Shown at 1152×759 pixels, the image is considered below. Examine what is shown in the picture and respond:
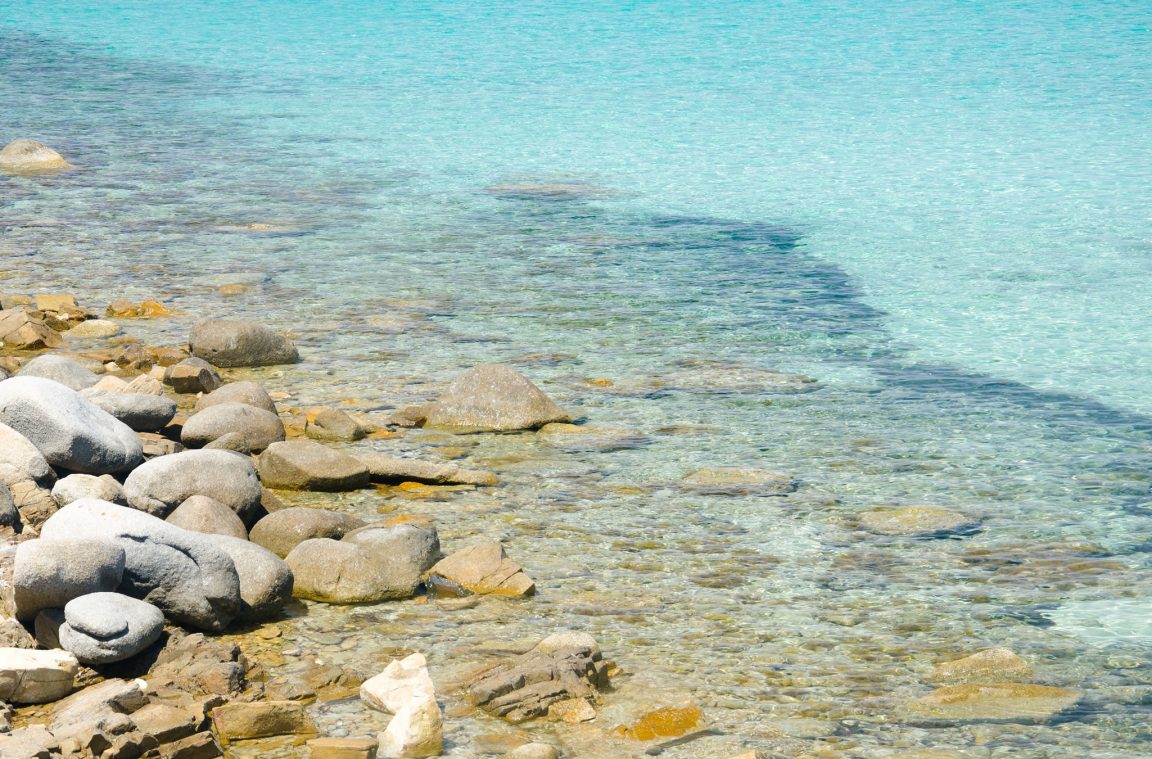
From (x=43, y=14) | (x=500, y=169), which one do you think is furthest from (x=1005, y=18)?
(x=43, y=14)

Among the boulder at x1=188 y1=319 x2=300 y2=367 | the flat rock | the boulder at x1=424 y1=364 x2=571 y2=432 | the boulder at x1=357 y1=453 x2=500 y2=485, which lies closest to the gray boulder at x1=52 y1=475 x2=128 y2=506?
the boulder at x1=357 y1=453 x2=500 y2=485

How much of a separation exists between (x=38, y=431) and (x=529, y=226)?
7199mm

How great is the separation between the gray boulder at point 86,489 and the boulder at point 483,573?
1.20 meters

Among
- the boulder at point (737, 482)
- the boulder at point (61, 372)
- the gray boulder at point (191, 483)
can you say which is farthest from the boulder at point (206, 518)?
the boulder at point (737, 482)

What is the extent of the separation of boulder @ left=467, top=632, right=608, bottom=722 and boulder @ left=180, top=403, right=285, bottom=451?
231 centimetres

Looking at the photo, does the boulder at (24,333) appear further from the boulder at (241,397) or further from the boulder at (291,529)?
the boulder at (291,529)

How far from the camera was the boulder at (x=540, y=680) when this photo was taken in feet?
12.7

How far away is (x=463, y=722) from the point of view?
12.6 ft

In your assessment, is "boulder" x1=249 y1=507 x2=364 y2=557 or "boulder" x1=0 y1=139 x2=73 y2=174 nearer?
"boulder" x1=249 y1=507 x2=364 y2=557

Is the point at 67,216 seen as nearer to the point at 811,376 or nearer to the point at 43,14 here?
the point at 811,376

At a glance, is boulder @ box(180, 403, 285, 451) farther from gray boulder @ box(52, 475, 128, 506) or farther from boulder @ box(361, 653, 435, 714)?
boulder @ box(361, 653, 435, 714)

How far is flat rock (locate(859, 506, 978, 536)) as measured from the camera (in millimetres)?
5449

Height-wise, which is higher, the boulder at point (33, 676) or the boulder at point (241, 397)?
the boulder at point (241, 397)

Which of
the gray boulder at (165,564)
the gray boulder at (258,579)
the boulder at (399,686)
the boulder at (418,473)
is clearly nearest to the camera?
the boulder at (399,686)
